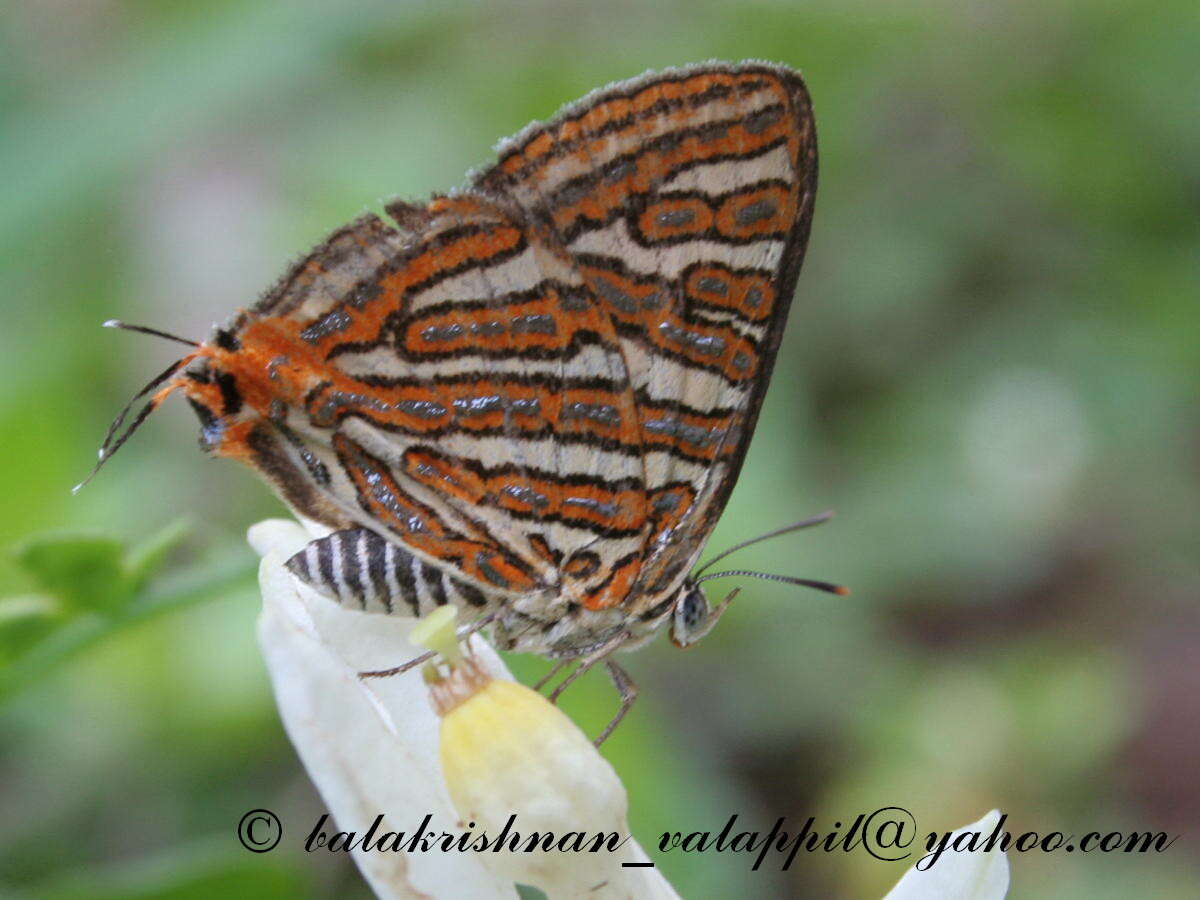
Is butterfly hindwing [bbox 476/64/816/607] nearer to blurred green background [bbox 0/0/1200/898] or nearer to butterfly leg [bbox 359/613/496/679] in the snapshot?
butterfly leg [bbox 359/613/496/679]

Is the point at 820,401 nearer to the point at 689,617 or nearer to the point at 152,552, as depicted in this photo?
the point at 689,617

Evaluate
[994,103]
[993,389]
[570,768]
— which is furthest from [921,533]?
[570,768]

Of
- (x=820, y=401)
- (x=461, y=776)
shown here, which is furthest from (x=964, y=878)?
(x=820, y=401)

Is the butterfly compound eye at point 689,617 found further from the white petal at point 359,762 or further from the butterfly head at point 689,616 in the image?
the white petal at point 359,762

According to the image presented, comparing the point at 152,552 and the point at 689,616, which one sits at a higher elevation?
the point at 152,552

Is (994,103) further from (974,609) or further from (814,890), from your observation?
(814,890)

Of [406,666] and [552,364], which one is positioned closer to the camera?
[406,666]
